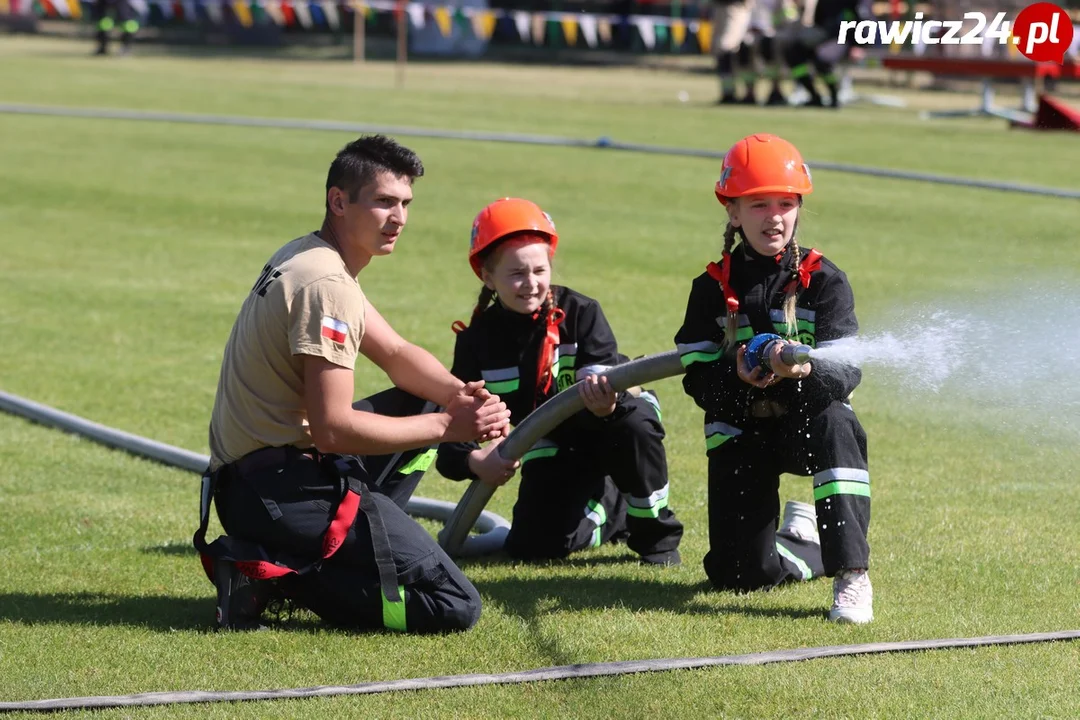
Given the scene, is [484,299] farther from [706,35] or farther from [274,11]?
[274,11]

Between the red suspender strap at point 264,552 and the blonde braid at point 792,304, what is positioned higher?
the blonde braid at point 792,304

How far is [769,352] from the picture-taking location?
4.62 m

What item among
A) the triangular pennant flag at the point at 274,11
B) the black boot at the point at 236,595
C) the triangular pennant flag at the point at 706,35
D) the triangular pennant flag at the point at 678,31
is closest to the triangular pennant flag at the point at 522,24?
the triangular pennant flag at the point at 678,31

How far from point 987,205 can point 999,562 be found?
33.4 feet

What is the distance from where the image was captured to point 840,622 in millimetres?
4801

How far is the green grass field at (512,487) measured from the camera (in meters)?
4.34

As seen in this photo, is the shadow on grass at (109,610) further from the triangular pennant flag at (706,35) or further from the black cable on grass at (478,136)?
the triangular pennant flag at (706,35)

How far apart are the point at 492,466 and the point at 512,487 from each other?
5.14 ft

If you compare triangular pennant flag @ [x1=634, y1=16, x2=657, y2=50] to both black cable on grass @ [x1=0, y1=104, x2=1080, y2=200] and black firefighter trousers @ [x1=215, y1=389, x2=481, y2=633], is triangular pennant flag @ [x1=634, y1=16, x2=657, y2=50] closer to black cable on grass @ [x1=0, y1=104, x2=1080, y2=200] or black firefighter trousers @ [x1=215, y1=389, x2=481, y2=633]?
black cable on grass @ [x1=0, y1=104, x2=1080, y2=200]

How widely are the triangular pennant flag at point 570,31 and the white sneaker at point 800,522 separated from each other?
116ft

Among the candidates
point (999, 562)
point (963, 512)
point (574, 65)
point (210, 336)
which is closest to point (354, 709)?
point (999, 562)

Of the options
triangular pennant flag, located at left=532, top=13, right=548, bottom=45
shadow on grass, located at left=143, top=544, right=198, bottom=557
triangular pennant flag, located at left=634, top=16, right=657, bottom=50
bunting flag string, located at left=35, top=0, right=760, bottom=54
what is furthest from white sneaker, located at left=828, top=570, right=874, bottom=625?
triangular pennant flag, located at left=634, top=16, right=657, bottom=50

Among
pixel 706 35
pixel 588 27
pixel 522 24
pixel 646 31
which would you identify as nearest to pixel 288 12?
pixel 522 24

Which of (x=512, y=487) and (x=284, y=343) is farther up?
(x=284, y=343)
